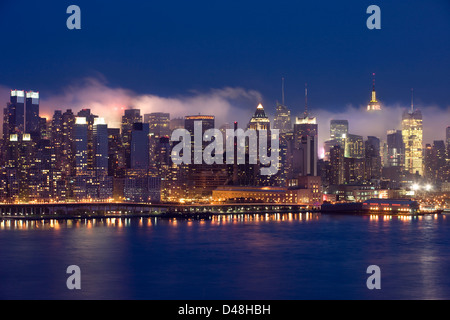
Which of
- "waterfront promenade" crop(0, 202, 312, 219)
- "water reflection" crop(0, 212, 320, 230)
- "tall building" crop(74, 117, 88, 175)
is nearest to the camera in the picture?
"water reflection" crop(0, 212, 320, 230)

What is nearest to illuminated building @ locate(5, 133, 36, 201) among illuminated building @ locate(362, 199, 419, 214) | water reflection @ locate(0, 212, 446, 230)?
water reflection @ locate(0, 212, 446, 230)

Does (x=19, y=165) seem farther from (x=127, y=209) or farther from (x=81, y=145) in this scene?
(x=127, y=209)

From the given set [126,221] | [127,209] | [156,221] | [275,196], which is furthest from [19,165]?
[156,221]

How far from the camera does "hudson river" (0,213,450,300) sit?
34844 millimetres

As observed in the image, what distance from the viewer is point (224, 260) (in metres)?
44.0

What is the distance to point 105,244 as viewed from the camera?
5062 centimetres

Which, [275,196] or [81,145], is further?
[81,145]

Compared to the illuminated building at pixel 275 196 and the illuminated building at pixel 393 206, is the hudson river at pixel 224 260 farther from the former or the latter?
the illuminated building at pixel 275 196

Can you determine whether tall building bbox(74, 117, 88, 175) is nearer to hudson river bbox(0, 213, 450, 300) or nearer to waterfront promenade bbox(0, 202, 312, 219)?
waterfront promenade bbox(0, 202, 312, 219)

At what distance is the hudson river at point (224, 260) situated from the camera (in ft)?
114

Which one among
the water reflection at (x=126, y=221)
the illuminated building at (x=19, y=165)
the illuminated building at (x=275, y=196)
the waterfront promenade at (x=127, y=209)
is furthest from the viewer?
the illuminated building at (x=275, y=196)

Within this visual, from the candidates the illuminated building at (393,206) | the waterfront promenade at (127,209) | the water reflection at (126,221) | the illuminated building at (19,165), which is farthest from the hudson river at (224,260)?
the illuminated building at (19,165)
